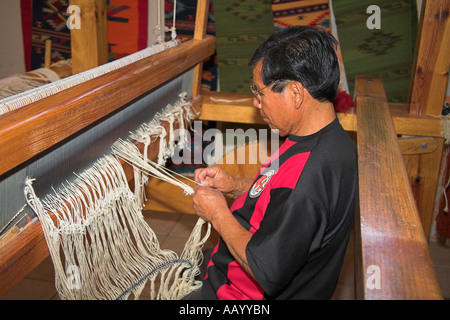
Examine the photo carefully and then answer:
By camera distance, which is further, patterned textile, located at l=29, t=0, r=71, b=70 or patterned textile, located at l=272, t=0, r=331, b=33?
patterned textile, located at l=29, t=0, r=71, b=70

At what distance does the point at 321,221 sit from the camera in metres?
1.06

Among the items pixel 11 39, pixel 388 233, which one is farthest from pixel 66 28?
pixel 388 233

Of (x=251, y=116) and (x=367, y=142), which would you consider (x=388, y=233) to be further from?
(x=251, y=116)

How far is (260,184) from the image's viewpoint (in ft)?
4.33

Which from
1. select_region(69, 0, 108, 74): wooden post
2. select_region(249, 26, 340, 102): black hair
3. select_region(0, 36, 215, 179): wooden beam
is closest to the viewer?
select_region(0, 36, 215, 179): wooden beam

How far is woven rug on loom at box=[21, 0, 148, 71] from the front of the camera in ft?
9.55

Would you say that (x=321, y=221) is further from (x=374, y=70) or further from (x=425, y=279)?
(x=374, y=70)

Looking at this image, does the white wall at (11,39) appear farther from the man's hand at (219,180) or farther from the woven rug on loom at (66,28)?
the man's hand at (219,180)

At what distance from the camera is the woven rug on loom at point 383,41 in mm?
2605

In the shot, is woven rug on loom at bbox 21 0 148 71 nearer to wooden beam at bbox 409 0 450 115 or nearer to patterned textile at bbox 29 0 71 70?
patterned textile at bbox 29 0 71 70

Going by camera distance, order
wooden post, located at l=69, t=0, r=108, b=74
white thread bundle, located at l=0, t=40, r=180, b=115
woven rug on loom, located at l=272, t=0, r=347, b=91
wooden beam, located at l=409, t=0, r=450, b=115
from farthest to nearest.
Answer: woven rug on loom, located at l=272, t=0, r=347, b=91 → wooden beam, located at l=409, t=0, r=450, b=115 → wooden post, located at l=69, t=0, r=108, b=74 → white thread bundle, located at l=0, t=40, r=180, b=115

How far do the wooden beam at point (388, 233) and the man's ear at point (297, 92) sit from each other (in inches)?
7.9

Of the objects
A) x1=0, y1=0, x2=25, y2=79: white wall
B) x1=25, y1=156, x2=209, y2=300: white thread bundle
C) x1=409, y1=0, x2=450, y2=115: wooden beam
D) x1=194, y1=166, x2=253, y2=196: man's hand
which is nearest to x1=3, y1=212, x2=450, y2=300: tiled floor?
x1=194, y1=166, x2=253, y2=196: man's hand

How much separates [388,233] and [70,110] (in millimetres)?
761
